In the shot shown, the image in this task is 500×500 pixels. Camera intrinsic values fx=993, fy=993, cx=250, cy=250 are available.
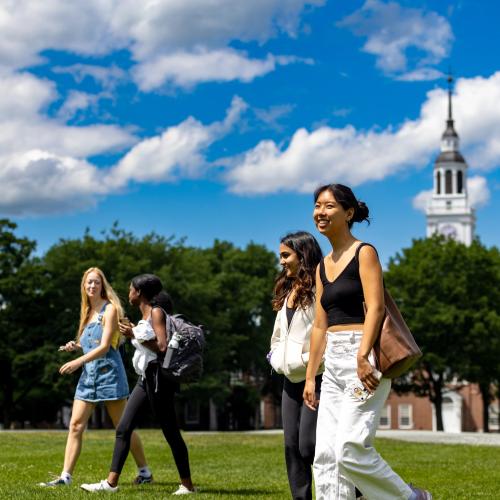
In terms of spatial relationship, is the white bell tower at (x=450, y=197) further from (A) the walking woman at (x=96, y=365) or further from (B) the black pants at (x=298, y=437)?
(B) the black pants at (x=298, y=437)

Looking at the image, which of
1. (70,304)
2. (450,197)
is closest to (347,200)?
(70,304)

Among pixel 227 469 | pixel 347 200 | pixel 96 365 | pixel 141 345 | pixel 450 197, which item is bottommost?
pixel 227 469

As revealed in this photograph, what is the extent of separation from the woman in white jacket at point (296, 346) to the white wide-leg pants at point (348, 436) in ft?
3.03

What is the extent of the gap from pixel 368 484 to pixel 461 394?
3255 inches

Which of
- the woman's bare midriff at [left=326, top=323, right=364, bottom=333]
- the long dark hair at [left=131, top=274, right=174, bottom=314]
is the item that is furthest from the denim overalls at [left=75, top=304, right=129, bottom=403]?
the woman's bare midriff at [left=326, top=323, right=364, bottom=333]

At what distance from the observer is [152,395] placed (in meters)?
9.92

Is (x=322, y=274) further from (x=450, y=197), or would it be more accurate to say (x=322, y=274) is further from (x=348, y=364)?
(x=450, y=197)

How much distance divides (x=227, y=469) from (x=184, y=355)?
5196 mm

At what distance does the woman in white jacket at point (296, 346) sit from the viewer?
25.7 feet

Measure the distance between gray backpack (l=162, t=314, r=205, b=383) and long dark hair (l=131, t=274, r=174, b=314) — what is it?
0.34m

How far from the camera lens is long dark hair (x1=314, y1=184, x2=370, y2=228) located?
690 cm

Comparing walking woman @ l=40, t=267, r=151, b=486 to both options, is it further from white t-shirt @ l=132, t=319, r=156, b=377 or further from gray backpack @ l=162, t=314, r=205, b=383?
gray backpack @ l=162, t=314, r=205, b=383

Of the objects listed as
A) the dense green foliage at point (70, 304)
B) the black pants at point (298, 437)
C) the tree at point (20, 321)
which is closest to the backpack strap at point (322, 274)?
the black pants at point (298, 437)

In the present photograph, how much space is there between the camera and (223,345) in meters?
55.7
